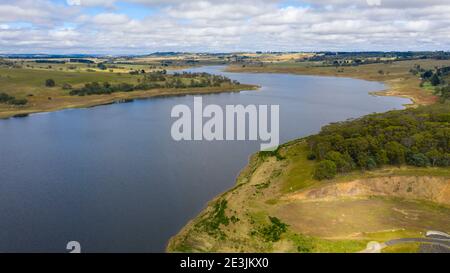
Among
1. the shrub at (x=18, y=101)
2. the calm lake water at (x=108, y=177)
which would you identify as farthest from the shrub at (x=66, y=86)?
the calm lake water at (x=108, y=177)

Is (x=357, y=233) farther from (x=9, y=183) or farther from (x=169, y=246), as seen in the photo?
(x=9, y=183)

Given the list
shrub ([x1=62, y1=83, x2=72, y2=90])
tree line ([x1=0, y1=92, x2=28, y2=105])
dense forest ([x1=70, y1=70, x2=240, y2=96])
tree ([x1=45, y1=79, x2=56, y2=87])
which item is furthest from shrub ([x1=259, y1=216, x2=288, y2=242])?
tree ([x1=45, y1=79, x2=56, y2=87])

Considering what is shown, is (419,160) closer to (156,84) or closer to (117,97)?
(117,97)

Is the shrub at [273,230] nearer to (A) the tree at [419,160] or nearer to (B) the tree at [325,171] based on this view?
(B) the tree at [325,171]

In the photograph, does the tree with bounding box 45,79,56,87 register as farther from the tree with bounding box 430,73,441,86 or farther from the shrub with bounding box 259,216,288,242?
the tree with bounding box 430,73,441,86

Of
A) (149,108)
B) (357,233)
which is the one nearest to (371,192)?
(357,233)

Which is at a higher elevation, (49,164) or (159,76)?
(159,76)
